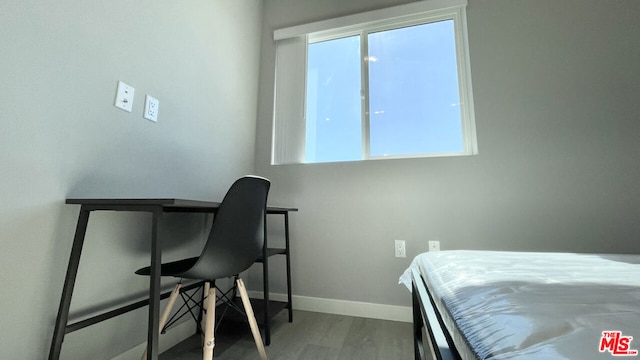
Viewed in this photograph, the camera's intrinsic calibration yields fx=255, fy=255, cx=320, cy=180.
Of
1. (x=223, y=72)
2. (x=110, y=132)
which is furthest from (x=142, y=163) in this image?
(x=223, y=72)

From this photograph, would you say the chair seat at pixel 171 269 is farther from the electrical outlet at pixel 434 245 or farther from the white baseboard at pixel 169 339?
the electrical outlet at pixel 434 245

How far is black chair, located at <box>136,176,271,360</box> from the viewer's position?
962 mm

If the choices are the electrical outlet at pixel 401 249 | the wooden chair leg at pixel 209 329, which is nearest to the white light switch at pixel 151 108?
the wooden chair leg at pixel 209 329

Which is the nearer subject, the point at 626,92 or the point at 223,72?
the point at 626,92

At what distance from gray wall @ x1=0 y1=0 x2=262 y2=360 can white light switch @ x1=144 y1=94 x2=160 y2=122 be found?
3 cm

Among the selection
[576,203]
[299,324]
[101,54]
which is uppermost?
[101,54]

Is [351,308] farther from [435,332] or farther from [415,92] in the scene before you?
[415,92]

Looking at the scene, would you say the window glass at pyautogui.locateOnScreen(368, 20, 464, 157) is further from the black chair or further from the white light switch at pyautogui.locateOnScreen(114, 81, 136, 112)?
the white light switch at pyautogui.locateOnScreen(114, 81, 136, 112)

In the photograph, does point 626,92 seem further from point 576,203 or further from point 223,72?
point 223,72

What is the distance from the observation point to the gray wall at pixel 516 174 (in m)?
1.52

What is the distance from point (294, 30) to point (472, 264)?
2166 millimetres

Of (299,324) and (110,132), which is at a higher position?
(110,132)

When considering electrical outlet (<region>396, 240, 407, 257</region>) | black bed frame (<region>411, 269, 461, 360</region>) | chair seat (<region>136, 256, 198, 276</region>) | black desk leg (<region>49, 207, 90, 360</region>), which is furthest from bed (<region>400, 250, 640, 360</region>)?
black desk leg (<region>49, 207, 90, 360</region>)

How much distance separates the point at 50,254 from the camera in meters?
0.86
